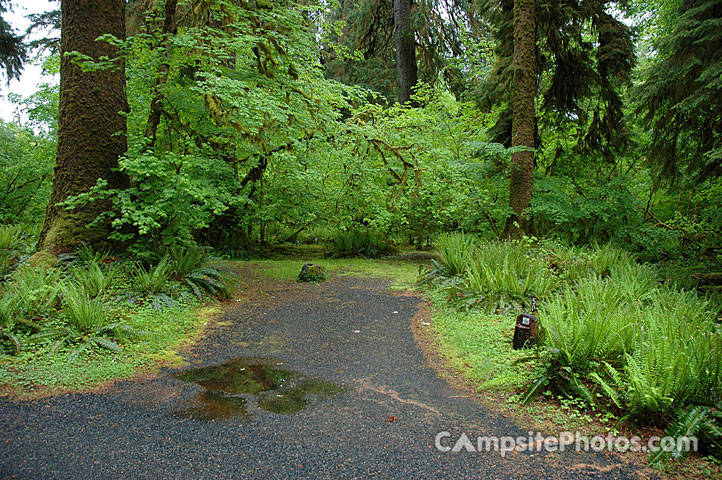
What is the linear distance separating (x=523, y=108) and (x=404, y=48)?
23.4ft

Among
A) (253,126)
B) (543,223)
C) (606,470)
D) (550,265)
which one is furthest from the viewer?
(543,223)

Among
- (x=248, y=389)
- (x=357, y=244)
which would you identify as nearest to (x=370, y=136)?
(x=357, y=244)

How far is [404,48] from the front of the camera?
47.0ft

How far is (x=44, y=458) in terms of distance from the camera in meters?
2.40

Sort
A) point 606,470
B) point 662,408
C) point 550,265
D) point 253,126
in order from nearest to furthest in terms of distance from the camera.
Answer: point 606,470
point 662,408
point 253,126
point 550,265

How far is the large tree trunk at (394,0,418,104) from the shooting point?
14.1 m

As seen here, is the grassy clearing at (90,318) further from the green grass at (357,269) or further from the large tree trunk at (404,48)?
the large tree trunk at (404,48)

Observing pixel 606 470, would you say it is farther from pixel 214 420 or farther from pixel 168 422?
pixel 168 422

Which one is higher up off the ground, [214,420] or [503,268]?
[503,268]

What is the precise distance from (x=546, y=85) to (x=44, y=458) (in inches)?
519

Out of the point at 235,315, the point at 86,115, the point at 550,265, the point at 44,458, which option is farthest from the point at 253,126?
the point at 550,265

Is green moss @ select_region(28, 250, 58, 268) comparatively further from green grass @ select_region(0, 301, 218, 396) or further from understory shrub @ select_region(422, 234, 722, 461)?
understory shrub @ select_region(422, 234, 722, 461)

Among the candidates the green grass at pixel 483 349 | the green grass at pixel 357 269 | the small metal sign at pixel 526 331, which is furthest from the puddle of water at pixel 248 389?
the green grass at pixel 357 269

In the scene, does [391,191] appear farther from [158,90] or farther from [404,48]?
[404,48]
